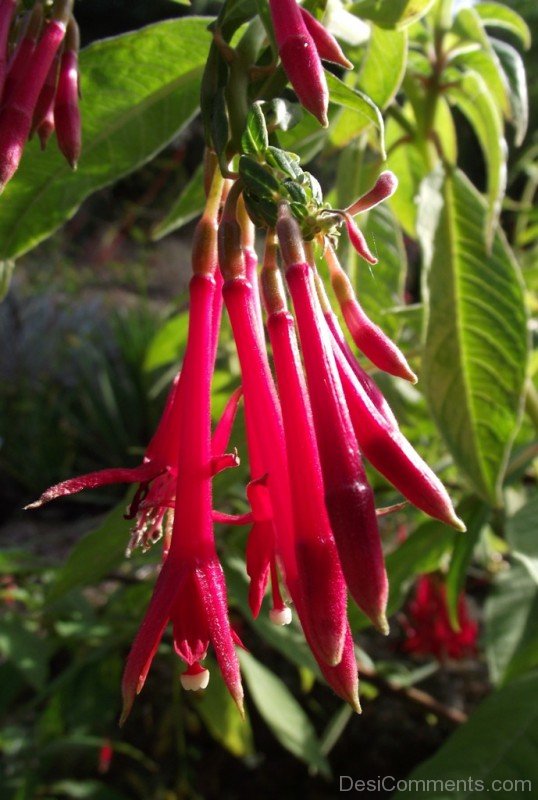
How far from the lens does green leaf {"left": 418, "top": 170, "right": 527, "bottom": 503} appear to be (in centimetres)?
62

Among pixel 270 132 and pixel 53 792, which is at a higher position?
pixel 270 132

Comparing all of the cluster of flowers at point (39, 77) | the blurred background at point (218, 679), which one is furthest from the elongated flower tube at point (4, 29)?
the blurred background at point (218, 679)

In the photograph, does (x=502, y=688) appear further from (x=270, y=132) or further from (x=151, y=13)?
(x=151, y=13)

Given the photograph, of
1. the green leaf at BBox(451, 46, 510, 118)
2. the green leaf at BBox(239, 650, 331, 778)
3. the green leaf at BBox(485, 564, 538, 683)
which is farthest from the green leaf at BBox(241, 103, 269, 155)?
the green leaf at BBox(239, 650, 331, 778)

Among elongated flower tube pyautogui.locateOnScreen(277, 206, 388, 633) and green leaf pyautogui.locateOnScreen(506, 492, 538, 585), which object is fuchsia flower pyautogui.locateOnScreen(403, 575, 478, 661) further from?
elongated flower tube pyautogui.locateOnScreen(277, 206, 388, 633)

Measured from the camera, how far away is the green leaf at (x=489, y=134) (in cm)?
Answer: 63

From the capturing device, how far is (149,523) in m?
0.47

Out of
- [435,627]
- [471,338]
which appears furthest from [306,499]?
[435,627]

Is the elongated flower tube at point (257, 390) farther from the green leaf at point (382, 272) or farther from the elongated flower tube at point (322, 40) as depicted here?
the green leaf at point (382, 272)

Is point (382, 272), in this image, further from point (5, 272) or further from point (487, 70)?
point (5, 272)

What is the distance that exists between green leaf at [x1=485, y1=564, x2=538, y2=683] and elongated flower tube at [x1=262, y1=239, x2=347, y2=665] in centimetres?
57

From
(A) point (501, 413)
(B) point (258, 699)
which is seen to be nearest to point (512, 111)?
(A) point (501, 413)

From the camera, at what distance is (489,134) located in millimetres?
659

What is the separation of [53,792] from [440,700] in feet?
2.49
